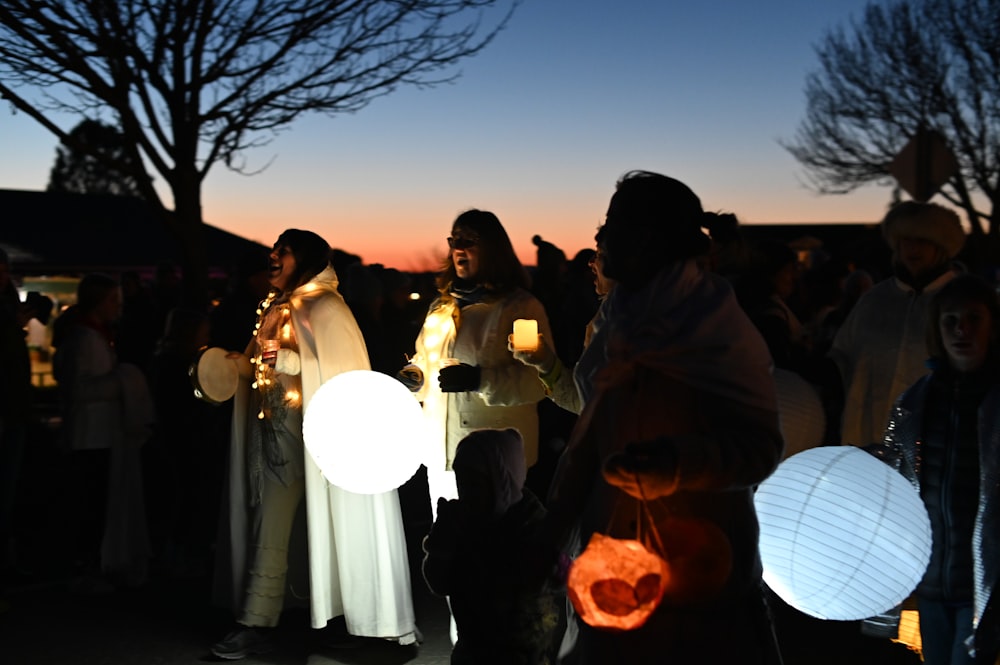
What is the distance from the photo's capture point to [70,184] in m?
75.4

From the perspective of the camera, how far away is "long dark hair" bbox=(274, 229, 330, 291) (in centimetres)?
589

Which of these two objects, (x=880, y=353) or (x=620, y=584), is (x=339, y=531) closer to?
(x=880, y=353)

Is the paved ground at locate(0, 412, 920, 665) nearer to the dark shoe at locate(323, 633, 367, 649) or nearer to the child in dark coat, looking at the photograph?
the dark shoe at locate(323, 633, 367, 649)

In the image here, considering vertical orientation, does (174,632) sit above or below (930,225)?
below

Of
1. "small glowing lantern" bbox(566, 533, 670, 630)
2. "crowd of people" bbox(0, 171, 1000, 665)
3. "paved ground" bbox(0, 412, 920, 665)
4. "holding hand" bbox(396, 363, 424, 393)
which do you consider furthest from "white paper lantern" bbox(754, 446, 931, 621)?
"paved ground" bbox(0, 412, 920, 665)

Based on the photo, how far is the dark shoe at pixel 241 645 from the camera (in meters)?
5.91

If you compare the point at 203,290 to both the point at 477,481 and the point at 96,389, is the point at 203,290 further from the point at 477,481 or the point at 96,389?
the point at 477,481

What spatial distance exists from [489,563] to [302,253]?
2345mm

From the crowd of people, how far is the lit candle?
44 mm

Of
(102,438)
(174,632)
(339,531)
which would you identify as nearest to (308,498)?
(339,531)

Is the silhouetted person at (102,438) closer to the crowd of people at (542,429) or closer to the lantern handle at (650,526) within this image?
the crowd of people at (542,429)

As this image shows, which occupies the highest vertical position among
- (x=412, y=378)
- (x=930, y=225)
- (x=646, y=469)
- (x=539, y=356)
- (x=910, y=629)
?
(x=930, y=225)

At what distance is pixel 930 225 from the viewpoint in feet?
18.8

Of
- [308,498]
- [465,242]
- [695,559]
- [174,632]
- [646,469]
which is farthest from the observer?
[174,632]
